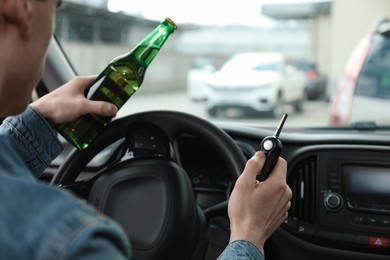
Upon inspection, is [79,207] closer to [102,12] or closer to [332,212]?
[332,212]

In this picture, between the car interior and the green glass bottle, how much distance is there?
0.04 meters

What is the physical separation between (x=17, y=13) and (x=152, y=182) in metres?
0.84

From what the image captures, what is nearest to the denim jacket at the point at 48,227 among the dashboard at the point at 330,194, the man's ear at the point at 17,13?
the man's ear at the point at 17,13

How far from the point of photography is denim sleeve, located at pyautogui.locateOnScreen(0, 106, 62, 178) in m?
1.40

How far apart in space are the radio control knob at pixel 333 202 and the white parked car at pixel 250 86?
1.63 meters

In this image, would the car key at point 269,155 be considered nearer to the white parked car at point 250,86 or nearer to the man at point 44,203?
the man at point 44,203

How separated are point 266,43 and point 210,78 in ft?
1.40

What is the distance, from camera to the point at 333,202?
185 cm

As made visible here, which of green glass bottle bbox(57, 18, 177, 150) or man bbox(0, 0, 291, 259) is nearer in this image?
man bbox(0, 0, 291, 259)

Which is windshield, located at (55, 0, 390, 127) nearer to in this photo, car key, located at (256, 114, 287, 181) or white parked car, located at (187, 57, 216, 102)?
white parked car, located at (187, 57, 216, 102)

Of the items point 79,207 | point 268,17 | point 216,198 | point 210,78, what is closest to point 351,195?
point 216,198

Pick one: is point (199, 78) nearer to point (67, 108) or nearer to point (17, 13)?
point (67, 108)

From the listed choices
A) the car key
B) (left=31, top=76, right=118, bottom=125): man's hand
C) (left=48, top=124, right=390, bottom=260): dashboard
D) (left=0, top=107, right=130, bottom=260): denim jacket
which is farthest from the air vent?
(left=0, top=107, right=130, bottom=260): denim jacket

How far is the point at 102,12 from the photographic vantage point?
269 centimetres
